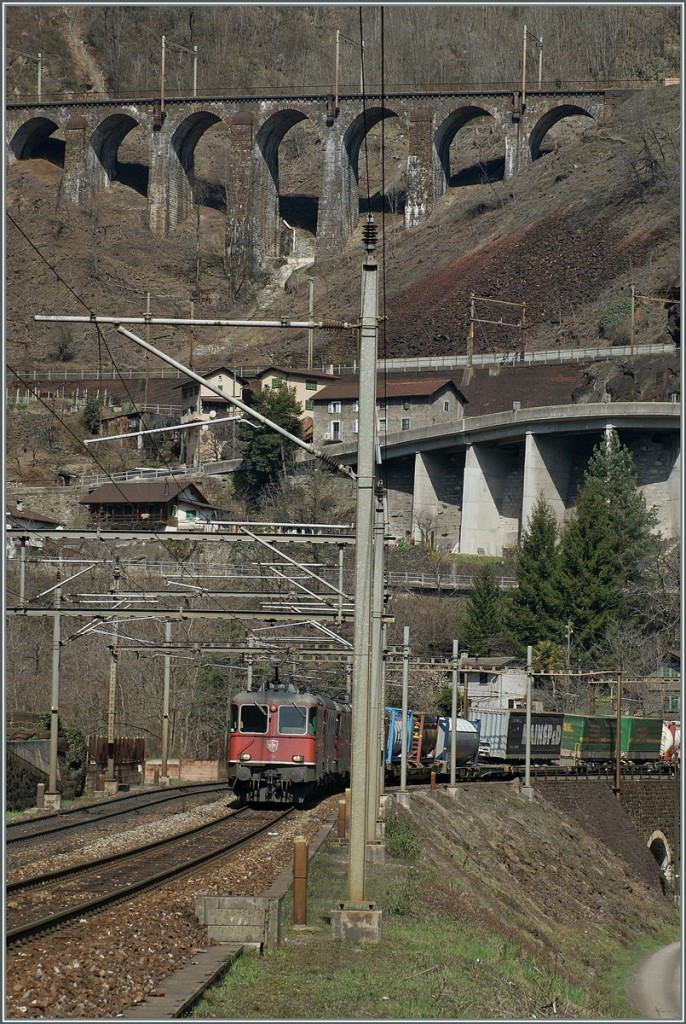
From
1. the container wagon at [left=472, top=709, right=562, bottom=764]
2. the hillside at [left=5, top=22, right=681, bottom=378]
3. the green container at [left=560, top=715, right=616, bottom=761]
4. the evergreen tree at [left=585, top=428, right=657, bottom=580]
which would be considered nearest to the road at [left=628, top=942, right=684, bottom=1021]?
the container wagon at [left=472, top=709, right=562, bottom=764]

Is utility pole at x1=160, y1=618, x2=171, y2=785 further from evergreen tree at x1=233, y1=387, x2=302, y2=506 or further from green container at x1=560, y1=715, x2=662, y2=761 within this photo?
evergreen tree at x1=233, y1=387, x2=302, y2=506

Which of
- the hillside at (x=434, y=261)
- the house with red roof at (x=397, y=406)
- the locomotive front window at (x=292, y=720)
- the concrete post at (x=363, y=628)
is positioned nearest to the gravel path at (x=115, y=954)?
the concrete post at (x=363, y=628)

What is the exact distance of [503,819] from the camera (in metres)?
47.8

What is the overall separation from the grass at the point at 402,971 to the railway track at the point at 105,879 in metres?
2.04

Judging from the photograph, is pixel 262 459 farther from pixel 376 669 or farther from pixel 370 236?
pixel 370 236

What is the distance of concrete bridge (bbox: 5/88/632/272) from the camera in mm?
155125

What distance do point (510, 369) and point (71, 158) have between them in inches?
2480

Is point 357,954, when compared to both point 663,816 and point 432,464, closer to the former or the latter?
point 663,816

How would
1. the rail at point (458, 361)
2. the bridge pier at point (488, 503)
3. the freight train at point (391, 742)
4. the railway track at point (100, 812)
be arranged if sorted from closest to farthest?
the railway track at point (100, 812) < the freight train at point (391, 742) < the bridge pier at point (488, 503) < the rail at point (458, 361)

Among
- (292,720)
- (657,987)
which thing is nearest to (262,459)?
(292,720)

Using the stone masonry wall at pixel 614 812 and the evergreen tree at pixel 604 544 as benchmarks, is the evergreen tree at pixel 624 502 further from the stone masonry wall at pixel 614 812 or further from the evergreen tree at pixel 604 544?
the stone masonry wall at pixel 614 812

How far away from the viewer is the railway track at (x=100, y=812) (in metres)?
31.0

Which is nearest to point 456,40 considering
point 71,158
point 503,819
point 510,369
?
point 71,158

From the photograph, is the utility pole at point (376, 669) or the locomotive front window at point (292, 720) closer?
the utility pole at point (376, 669)
